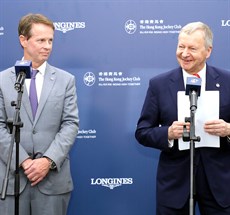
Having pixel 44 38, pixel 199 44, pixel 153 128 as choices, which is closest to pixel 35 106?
pixel 44 38

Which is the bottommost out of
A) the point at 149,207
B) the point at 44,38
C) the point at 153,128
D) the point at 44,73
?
the point at 149,207

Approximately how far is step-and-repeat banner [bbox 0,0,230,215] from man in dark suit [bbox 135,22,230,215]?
4.15 ft

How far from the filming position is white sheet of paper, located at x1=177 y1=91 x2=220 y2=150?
258cm

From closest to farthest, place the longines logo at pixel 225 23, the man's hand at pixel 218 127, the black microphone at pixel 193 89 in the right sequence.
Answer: the black microphone at pixel 193 89 < the man's hand at pixel 218 127 < the longines logo at pixel 225 23

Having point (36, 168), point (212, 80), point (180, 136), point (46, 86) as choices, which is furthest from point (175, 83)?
point (36, 168)

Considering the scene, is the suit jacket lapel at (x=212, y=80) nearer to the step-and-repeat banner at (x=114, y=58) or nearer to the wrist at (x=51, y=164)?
the wrist at (x=51, y=164)

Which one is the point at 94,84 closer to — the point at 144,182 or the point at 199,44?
the point at 144,182

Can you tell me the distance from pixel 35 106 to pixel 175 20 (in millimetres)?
1600

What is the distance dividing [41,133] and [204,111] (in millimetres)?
1017

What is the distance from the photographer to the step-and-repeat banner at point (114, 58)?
13.0ft

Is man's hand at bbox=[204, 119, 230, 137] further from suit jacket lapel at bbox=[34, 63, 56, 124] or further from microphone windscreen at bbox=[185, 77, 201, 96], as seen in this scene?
suit jacket lapel at bbox=[34, 63, 56, 124]

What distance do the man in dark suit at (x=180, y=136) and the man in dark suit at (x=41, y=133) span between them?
56cm

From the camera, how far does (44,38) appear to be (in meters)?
2.97

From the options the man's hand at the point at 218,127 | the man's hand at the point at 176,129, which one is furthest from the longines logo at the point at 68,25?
the man's hand at the point at 218,127
